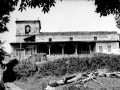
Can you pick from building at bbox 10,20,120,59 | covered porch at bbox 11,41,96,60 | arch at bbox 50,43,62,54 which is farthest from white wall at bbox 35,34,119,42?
covered porch at bbox 11,41,96,60

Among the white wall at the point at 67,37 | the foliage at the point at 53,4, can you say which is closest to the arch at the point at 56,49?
the white wall at the point at 67,37

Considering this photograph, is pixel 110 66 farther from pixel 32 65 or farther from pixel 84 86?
pixel 32 65

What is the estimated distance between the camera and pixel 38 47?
32375 millimetres

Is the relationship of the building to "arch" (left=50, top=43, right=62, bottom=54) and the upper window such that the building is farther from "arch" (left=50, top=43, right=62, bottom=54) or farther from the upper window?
the upper window

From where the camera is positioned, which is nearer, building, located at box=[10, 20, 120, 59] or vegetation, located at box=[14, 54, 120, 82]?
vegetation, located at box=[14, 54, 120, 82]

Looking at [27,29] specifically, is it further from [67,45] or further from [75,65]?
[75,65]

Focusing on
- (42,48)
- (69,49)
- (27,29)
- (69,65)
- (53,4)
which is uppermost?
(27,29)

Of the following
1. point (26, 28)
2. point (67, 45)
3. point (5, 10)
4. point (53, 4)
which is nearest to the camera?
point (5, 10)

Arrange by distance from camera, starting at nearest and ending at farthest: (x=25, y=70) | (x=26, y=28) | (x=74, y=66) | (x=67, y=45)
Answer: (x=74, y=66), (x=25, y=70), (x=67, y=45), (x=26, y=28)

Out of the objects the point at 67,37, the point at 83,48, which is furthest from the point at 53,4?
the point at 67,37

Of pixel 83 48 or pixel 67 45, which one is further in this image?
pixel 83 48

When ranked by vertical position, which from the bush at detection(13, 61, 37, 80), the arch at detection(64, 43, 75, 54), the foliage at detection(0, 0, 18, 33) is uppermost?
the foliage at detection(0, 0, 18, 33)

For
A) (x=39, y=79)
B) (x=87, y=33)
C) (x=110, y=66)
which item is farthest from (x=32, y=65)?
(x=87, y=33)

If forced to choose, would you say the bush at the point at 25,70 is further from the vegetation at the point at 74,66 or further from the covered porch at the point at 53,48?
the covered porch at the point at 53,48
